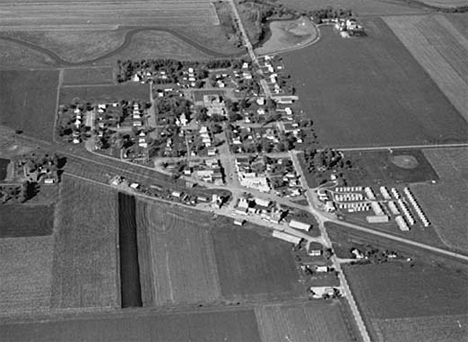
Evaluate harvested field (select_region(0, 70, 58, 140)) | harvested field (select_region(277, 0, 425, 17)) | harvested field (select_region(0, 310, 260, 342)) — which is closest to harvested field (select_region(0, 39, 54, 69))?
harvested field (select_region(0, 70, 58, 140))

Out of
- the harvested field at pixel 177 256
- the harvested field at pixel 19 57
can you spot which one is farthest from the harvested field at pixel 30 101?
the harvested field at pixel 177 256

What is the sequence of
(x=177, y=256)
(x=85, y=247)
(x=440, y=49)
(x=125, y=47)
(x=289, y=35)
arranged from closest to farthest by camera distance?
1. (x=177, y=256)
2. (x=85, y=247)
3. (x=125, y=47)
4. (x=440, y=49)
5. (x=289, y=35)

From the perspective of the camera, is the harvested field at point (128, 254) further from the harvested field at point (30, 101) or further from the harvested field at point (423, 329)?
the harvested field at point (423, 329)

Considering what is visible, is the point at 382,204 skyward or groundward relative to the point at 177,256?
skyward

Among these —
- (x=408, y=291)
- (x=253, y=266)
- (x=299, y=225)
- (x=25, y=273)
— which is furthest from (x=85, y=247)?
(x=408, y=291)

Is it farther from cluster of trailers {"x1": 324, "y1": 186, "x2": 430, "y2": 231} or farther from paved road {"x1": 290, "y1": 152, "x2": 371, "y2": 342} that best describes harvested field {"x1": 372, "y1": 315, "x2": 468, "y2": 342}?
cluster of trailers {"x1": 324, "y1": 186, "x2": 430, "y2": 231}

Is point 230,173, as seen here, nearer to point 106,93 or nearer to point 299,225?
point 299,225
